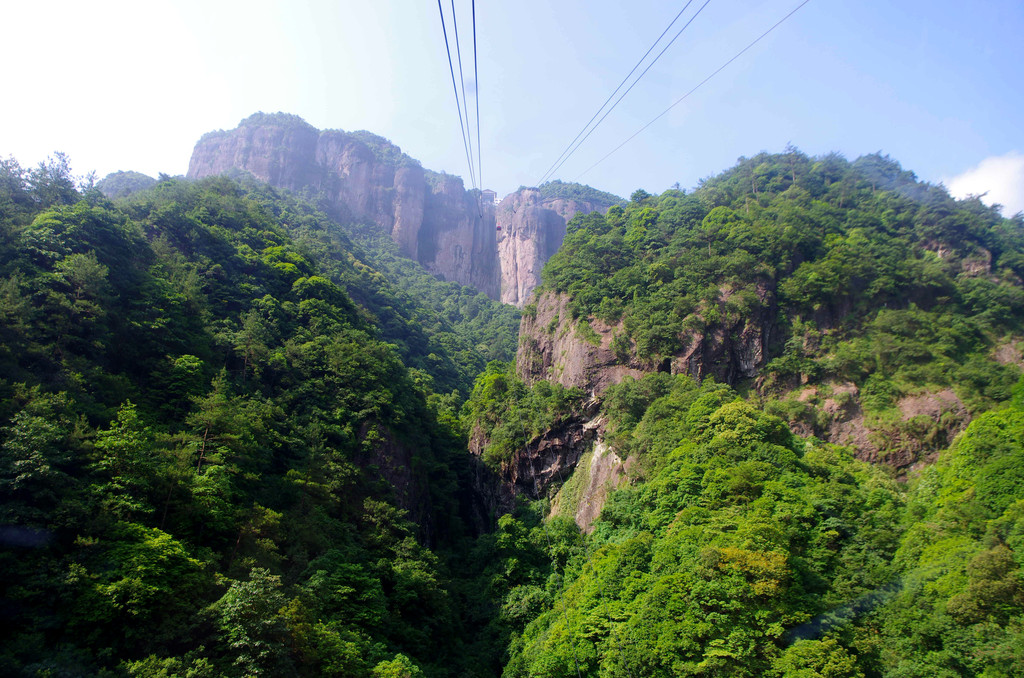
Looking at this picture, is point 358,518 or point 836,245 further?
point 836,245

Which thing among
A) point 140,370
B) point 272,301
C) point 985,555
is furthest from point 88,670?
point 272,301

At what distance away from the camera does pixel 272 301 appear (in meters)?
33.5

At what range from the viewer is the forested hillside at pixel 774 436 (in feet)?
50.2

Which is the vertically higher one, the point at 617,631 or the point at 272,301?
the point at 272,301

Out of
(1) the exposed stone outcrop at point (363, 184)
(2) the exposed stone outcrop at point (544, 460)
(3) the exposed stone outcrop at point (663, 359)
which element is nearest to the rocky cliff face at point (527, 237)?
(1) the exposed stone outcrop at point (363, 184)

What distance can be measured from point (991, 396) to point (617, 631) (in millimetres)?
20995

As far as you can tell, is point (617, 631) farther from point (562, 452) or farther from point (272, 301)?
point (272, 301)

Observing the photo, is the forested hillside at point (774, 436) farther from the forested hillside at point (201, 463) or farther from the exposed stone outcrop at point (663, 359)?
the forested hillside at point (201, 463)

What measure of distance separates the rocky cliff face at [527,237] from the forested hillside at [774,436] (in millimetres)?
51063

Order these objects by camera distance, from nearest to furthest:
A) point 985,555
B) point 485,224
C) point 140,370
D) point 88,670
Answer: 1. point 88,670
2. point 985,555
3. point 140,370
4. point 485,224

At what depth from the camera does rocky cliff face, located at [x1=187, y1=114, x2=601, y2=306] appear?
3907 inches

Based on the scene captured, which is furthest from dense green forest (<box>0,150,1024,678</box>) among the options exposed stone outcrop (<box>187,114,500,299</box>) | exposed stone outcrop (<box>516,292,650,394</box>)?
exposed stone outcrop (<box>187,114,500,299</box>)

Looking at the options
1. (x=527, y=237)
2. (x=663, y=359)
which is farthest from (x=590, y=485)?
(x=527, y=237)

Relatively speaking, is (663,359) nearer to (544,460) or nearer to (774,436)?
(774,436)
